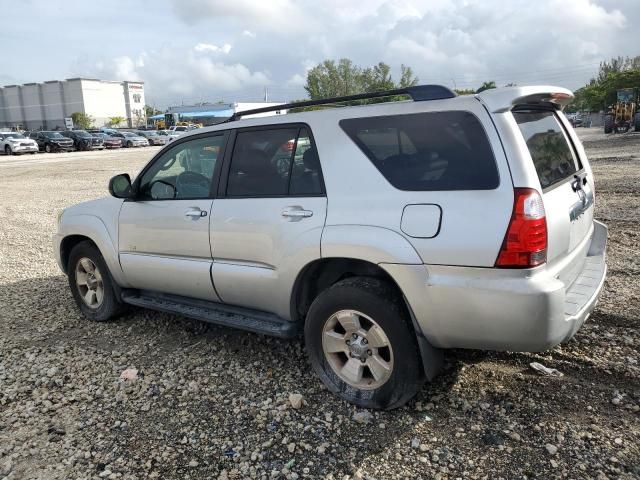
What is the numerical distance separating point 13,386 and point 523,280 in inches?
142

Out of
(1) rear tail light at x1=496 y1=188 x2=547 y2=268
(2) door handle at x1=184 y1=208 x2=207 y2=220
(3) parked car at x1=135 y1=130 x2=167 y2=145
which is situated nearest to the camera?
(1) rear tail light at x1=496 y1=188 x2=547 y2=268

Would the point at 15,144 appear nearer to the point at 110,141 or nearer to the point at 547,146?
the point at 110,141

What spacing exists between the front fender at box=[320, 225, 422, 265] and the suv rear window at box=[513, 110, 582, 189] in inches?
32.6

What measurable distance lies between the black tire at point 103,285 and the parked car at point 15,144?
35290mm

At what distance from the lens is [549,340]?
9.21ft

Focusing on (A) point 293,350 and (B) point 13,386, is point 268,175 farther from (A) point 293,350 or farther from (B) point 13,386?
(B) point 13,386

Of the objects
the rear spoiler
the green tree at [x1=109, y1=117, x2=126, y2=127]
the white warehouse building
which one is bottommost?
the rear spoiler

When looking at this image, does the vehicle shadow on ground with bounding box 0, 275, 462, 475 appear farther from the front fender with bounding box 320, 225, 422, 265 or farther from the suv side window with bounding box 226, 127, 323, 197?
the suv side window with bounding box 226, 127, 323, 197

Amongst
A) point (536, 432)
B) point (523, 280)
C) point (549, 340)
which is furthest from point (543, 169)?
point (536, 432)

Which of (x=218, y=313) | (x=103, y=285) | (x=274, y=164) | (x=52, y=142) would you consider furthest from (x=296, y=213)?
(x=52, y=142)

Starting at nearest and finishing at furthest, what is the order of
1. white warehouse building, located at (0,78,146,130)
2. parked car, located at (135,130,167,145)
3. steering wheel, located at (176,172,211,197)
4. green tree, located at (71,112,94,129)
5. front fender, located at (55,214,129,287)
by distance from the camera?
steering wheel, located at (176,172,211,197) → front fender, located at (55,214,129,287) → parked car, located at (135,130,167,145) → green tree, located at (71,112,94,129) → white warehouse building, located at (0,78,146,130)

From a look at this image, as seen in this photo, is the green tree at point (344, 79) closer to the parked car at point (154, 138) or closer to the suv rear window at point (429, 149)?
the parked car at point (154, 138)

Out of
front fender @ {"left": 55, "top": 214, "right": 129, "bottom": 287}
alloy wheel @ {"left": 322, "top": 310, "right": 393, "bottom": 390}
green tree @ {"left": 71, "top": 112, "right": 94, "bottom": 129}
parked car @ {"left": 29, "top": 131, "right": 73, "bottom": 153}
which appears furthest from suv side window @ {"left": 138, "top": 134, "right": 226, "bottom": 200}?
green tree @ {"left": 71, "top": 112, "right": 94, "bottom": 129}

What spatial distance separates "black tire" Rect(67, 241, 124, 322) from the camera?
4.88 meters
